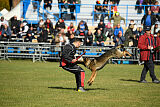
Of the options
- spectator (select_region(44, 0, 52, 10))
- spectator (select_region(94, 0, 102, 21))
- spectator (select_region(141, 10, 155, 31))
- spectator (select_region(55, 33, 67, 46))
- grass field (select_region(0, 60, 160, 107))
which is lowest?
grass field (select_region(0, 60, 160, 107))

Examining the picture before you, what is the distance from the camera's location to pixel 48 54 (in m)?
23.9

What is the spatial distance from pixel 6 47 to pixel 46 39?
259 centimetres

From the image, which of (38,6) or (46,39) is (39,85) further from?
(38,6)

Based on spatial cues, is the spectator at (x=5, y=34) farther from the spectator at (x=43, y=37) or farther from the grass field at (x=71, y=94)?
the grass field at (x=71, y=94)

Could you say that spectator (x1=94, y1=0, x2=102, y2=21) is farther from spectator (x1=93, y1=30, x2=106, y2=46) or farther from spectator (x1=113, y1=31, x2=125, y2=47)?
spectator (x1=113, y1=31, x2=125, y2=47)

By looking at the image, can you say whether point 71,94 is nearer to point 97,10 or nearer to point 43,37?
point 43,37

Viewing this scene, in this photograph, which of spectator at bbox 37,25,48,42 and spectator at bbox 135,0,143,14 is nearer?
spectator at bbox 37,25,48,42

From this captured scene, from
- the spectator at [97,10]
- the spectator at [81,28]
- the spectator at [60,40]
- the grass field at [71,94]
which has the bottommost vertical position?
the grass field at [71,94]

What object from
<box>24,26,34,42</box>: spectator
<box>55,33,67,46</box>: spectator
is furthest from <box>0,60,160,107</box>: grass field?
<box>24,26,34,42</box>: spectator

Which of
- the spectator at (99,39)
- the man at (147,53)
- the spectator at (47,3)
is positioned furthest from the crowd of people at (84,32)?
the man at (147,53)

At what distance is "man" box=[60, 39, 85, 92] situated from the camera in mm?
10773

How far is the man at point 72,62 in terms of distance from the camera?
10773 mm

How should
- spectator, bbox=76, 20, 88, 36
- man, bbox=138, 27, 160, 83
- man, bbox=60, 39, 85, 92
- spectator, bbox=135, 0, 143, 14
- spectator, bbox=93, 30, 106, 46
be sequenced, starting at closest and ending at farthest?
man, bbox=60, 39, 85, 92 → man, bbox=138, 27, 160, 83 → spectator, bbox=93, 30, 106, 46 → spectator, bbox=76, 20, 88, 36 → spectator, bbox=135, 0, 143, 14

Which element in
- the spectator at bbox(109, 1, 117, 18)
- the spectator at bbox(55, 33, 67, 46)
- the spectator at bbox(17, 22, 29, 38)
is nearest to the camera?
the spectator at bbox(55, 33, 67, 46)
